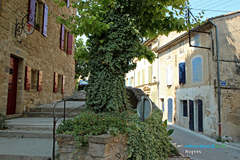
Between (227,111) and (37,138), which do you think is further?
(227,111)

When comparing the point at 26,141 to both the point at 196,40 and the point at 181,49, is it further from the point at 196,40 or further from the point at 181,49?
the point at 181,49

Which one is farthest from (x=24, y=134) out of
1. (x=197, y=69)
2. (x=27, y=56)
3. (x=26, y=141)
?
(x=197, y=69)

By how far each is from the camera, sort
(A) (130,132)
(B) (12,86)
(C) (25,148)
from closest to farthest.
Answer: (A) (130,132) → (C) (25,148) → (B) (12,86)

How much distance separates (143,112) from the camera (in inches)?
147

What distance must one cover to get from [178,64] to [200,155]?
853 cm

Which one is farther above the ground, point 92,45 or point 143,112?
point 92,45

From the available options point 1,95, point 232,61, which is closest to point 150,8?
point 1,95

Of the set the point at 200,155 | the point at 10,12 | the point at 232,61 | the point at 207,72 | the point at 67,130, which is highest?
the point at 10,12

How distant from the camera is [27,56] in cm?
709

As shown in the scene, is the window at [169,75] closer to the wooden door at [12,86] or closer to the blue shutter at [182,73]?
the blue shutter at [182,73]

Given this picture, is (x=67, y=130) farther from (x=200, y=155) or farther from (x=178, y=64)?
(x=178, y=64)

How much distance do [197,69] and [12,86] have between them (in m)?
10.5

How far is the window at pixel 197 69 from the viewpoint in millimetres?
11258

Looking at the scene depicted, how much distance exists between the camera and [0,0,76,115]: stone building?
572 cm
